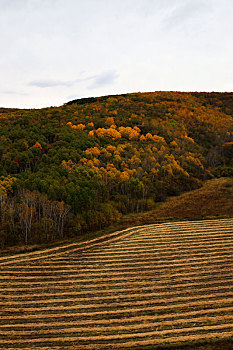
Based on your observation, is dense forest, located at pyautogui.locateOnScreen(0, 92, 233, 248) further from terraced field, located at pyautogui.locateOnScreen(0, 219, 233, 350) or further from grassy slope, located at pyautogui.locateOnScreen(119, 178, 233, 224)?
terraced field, located at pyautogui.locateOnScreen(0, 219, 233, 350)

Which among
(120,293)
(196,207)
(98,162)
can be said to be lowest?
(120,293)

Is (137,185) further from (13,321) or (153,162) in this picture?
(13,321)

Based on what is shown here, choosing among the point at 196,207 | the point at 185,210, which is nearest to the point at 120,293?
the point at 185,210

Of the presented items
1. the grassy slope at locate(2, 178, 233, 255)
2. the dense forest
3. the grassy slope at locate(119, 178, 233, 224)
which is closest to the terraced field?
the grassy slope at locate(2, 178, 233, 255)

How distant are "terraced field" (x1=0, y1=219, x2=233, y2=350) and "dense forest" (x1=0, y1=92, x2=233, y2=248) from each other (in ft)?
26.4

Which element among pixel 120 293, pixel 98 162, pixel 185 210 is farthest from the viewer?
pixel 98 162

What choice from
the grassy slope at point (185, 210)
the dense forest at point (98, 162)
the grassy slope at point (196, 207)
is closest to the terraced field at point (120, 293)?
the grassy slope at point (185, 210)

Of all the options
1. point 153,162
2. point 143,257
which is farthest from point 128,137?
point 143,257

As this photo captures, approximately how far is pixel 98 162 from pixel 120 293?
142 ft

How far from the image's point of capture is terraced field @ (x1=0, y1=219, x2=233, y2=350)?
24.8 meters

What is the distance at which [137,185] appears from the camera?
66.6 m

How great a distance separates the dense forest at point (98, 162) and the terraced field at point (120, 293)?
8036 millimetres

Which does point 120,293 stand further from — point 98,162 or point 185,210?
point 98,162

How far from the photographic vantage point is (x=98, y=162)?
2788 inches
